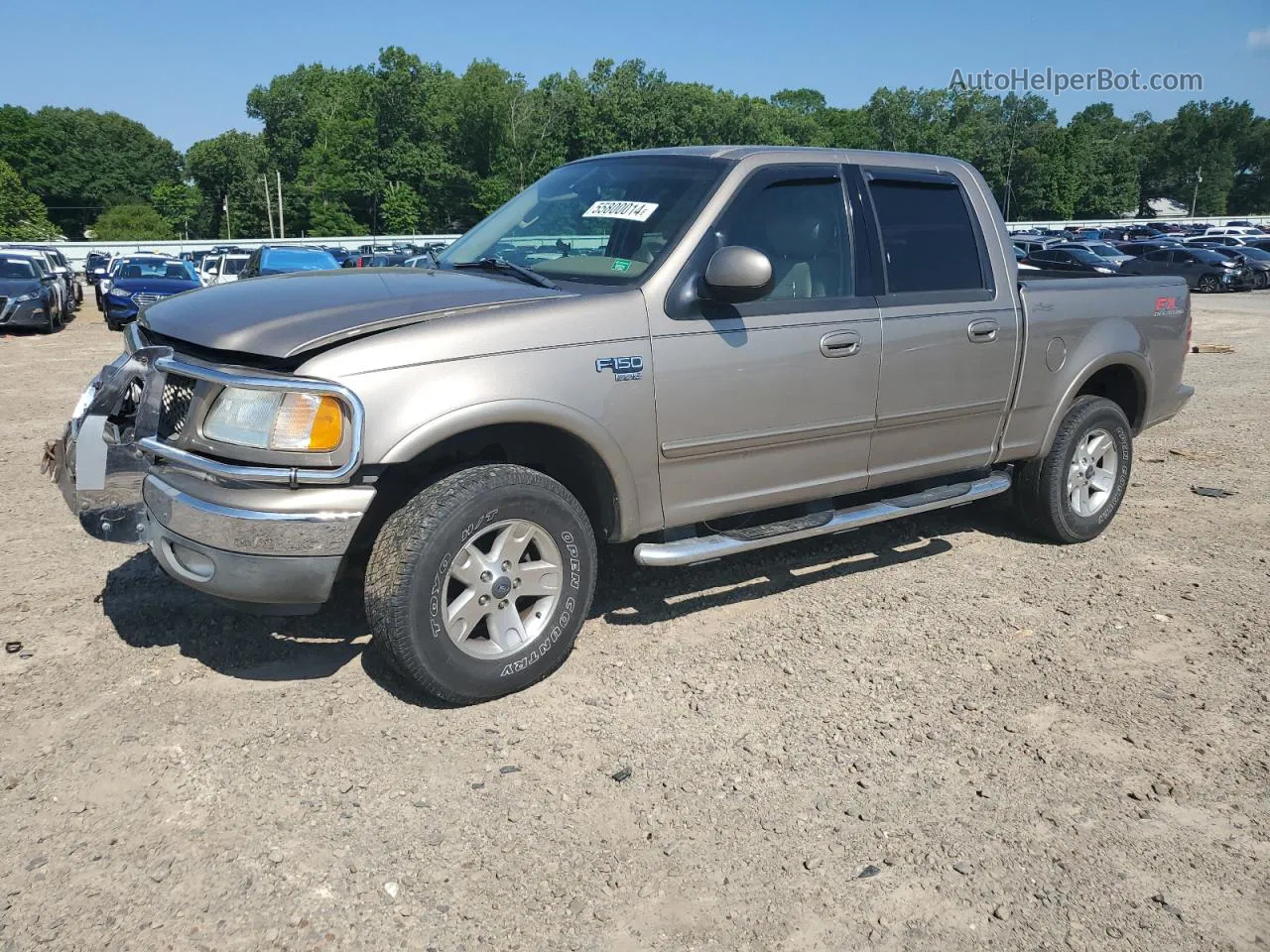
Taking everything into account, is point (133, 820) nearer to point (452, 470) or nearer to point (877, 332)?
point (452, 470)

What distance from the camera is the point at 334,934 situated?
2.60m

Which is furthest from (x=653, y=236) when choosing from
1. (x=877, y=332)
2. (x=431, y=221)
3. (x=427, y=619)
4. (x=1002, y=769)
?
(x=431, y=221)

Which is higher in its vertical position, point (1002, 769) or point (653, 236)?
point (653, 236)

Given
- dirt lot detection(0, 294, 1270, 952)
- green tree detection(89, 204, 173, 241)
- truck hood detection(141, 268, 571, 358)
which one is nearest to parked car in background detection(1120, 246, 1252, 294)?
dirt lot detection(0, 294, 1270, 952)

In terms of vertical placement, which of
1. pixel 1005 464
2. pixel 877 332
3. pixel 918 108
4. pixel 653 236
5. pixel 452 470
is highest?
pixel 918 108

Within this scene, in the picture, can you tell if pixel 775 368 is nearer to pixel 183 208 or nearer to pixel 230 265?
pixel 230 265

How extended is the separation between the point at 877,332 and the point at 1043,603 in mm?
1581

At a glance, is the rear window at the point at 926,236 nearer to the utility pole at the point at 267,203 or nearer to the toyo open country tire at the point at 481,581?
the toyo open country tire at the point at 481,581

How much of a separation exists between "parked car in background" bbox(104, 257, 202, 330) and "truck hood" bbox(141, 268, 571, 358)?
52.3 ft

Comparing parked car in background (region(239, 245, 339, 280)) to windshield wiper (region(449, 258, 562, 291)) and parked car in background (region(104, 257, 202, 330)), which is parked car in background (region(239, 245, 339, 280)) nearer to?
parked car in background (region(104, 257, 202, 330))

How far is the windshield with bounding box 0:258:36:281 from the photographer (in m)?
19.8

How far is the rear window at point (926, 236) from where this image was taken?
16.1 feet

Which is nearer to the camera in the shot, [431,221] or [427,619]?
[427,619]

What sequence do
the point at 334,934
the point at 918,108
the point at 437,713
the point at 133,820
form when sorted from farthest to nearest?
the point at 918,108
the point at 437,713
the point at 133,820
the point at 334,934
